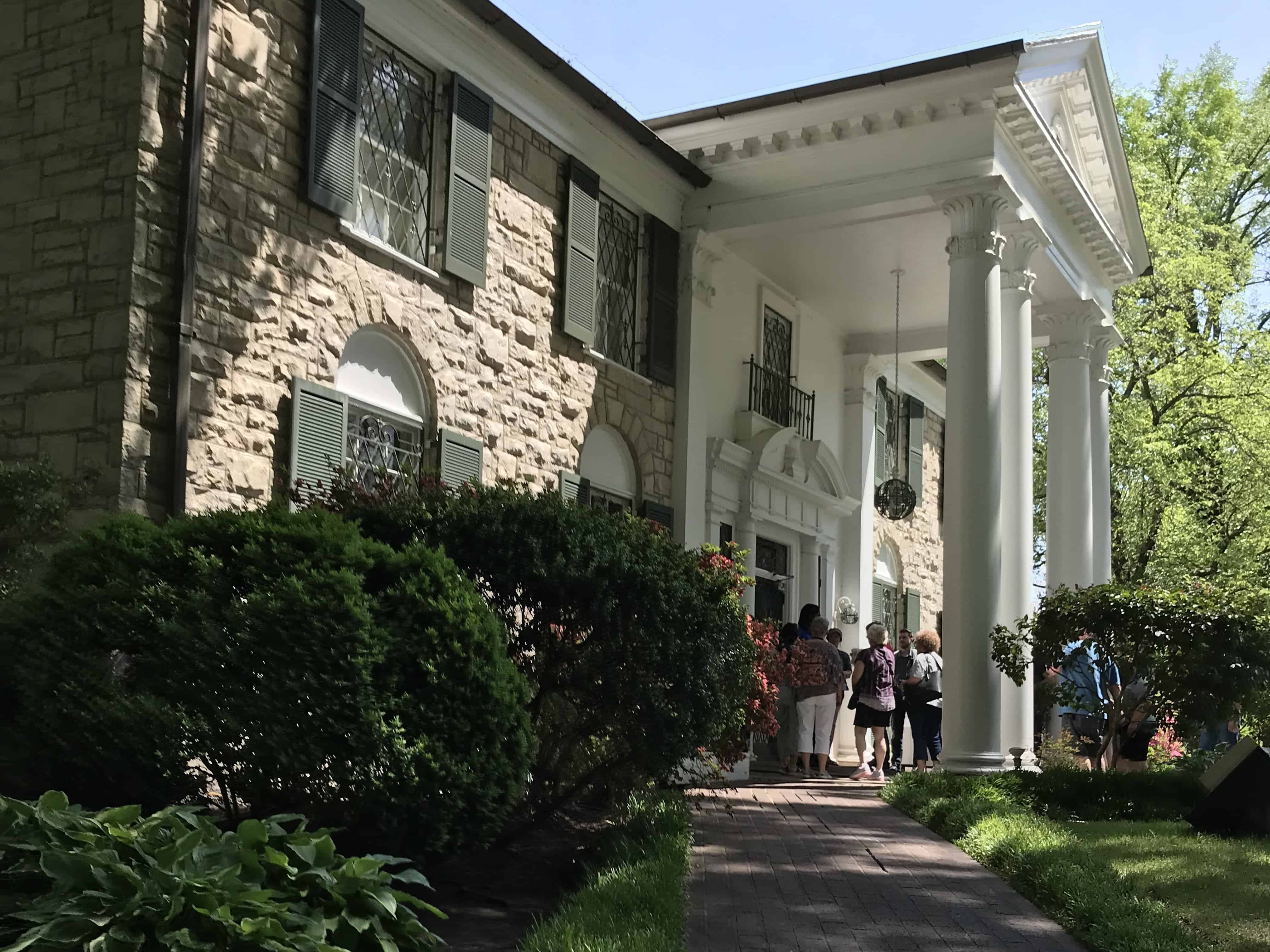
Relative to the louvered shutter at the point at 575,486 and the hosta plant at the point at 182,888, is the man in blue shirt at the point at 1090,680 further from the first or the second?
the hosta plant at the point at 182,888

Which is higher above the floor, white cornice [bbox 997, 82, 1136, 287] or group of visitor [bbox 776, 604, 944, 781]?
white cornice [bbox 997, 82, 1136, 287]

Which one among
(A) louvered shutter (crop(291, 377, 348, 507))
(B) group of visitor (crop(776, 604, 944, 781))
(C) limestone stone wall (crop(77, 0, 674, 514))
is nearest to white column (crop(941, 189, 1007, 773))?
(B) group of visitor (crop(776, 604, 944, 781))

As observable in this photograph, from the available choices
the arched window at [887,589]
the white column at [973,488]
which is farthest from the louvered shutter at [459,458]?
the arched window at [887,589]

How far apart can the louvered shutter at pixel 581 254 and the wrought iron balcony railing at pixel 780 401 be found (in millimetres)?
3842

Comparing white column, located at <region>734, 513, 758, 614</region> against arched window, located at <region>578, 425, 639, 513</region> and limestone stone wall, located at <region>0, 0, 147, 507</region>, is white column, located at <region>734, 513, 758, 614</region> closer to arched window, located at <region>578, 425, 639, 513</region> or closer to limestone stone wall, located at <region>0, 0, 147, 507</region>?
arched window, located at <region>578, 425, 639, 513</region>

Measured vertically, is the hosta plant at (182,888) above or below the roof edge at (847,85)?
below

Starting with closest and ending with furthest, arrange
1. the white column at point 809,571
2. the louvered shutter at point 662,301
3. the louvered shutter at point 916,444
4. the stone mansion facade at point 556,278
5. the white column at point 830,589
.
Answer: the stone mansion facade at point 556,278, the louvered shutter at point 662,301, the white column at point 809,571, the white column at point 830,589, the louvered shutter at point 916,444

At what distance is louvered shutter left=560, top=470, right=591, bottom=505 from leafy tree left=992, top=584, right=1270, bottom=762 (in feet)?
14.4

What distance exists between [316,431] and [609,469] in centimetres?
447

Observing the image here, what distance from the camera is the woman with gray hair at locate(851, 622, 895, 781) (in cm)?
1384

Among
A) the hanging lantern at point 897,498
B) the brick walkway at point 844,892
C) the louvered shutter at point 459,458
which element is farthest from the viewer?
the hanging lantern at point 897,498

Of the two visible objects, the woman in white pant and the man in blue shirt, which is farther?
the woman in white pant

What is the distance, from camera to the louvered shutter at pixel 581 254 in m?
12.8

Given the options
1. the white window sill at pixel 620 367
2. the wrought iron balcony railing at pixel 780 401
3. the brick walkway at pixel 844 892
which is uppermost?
the wrought iron balcony railing at pixel 780 401
